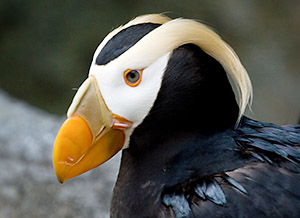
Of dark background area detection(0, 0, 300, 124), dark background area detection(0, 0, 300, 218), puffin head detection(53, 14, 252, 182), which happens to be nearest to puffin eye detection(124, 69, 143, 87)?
puffin head detection(53, 14, 252, 182)

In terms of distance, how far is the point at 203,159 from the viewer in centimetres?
134

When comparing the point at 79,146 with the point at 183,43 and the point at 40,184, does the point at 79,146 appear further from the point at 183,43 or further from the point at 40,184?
the point at 40,184

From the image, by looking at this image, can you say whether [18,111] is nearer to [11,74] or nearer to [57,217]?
[57,217]

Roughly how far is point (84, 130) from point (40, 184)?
45.1 inches

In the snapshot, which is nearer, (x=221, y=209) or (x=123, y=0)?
(x=221, y=209)

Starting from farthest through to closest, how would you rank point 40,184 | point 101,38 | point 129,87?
point 101,38
point 40,184
point 129,87

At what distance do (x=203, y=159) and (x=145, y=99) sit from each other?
0.69 feet

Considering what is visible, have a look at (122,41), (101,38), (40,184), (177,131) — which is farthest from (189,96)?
(101,38)

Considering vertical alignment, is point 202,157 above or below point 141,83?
below

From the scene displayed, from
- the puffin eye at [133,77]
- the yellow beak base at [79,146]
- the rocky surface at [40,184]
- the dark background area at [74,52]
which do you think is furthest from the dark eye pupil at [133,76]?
the dark background area at [74,52]

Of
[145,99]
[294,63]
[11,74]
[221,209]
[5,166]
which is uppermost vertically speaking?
[145,99]

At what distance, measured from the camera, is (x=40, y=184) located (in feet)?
7.82

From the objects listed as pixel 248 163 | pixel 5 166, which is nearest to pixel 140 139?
pixel 248 163

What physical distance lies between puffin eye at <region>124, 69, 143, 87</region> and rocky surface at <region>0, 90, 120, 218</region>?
105 centimetres
